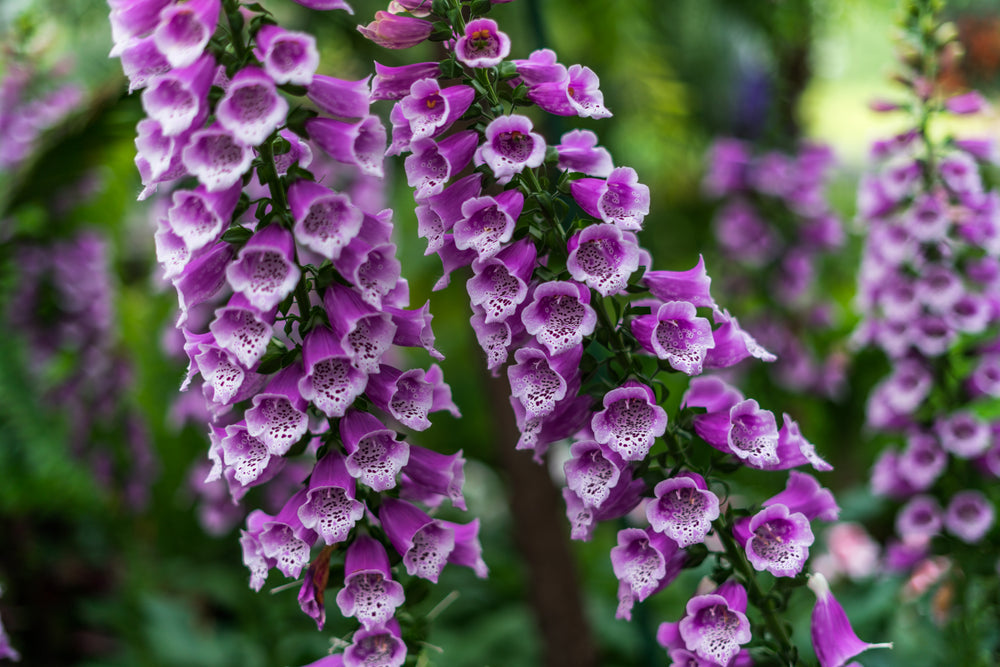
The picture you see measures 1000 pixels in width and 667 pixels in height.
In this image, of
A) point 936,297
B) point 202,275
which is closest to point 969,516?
point 936,297

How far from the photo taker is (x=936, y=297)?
1.93 m

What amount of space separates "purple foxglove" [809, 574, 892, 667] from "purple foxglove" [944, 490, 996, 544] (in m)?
0.85

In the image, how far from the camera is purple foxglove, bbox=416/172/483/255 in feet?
3.59

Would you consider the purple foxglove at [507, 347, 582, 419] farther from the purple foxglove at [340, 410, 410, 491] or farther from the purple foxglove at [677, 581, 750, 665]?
the purple foxglove at [677, 581, 750, 665]

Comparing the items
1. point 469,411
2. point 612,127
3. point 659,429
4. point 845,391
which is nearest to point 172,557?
point 469,411

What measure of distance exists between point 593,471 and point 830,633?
372mm

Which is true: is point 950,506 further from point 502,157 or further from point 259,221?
point 259,221

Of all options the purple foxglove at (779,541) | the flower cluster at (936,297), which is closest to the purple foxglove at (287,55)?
the purple foxglove at (779,541)

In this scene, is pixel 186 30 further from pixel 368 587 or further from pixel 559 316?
pixel 368 587

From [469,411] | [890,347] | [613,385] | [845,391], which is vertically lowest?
[469,411]

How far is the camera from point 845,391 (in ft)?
12.2

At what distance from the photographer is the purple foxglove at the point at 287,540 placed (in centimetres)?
106

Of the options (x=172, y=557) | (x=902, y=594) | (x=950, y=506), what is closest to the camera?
(x=950, y=506)

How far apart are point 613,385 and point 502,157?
314 millimetres
